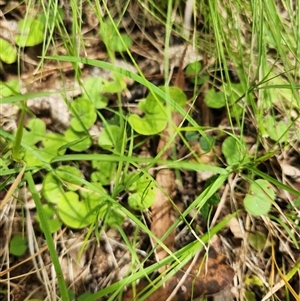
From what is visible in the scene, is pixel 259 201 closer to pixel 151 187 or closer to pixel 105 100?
pixel 151 187

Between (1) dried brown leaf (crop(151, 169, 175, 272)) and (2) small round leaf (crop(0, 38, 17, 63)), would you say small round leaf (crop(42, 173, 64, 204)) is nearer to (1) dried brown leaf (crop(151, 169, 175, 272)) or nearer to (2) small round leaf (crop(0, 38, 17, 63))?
(1) dried brown leaf (crop(151, 169, 175, 272))

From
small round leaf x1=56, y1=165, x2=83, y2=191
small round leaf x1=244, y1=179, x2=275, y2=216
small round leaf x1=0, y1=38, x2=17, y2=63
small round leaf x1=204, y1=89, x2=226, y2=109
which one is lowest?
small round leaf x1=56, y1=165, x2=83, y2=191

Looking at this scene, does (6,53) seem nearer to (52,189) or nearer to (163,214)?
(52,189)

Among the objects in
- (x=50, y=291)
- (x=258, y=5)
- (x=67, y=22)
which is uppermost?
(x=258, y=5)

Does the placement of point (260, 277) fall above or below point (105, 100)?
below

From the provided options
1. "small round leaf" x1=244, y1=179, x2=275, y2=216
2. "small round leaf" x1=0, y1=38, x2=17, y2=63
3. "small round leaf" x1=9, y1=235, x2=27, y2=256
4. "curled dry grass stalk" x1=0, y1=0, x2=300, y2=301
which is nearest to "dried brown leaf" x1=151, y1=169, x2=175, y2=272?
"curled dry grass stalk" x1=0, y1=0, x2=300, y2=301

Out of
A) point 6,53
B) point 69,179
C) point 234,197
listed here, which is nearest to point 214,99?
point 234,197

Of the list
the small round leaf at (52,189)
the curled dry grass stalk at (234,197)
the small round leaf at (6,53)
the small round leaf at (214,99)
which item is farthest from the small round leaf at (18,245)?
the small round leaf at (214,99)

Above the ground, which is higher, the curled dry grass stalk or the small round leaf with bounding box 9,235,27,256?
the curled dry grass stalk


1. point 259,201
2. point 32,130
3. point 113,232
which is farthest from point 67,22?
point 259,201

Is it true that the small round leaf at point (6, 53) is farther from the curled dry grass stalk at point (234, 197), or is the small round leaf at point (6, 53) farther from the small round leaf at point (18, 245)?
the small round leaf at point (18, 245)

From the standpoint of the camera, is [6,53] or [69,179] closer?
[69,179]
